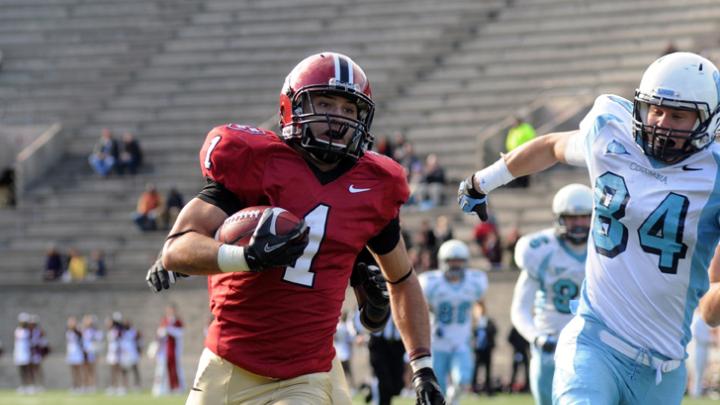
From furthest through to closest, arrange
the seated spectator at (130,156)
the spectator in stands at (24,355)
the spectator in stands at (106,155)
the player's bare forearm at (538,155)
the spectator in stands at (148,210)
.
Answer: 1. the spectator in stands at (106,155)
2. the seated spectator at (130,156)
3. the spectator in stands at (148,210)
4. the spectator in stands at (24,355)
5. the player's bare forearm at (538,155)

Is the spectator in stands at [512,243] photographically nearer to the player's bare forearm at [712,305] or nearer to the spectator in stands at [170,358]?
the spectator in stands at [170,358]

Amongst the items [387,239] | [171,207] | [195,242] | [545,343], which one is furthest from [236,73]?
[195,242]

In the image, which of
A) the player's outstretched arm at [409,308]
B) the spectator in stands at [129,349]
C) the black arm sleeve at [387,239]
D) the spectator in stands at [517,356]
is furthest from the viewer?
the spectator in stands at [129,349]

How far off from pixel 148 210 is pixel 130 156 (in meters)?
2.32

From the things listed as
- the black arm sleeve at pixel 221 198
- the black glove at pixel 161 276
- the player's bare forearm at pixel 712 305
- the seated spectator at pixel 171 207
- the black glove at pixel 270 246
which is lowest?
the seated spectator at pixel 171 207

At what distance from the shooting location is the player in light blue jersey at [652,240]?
5566 millimetres

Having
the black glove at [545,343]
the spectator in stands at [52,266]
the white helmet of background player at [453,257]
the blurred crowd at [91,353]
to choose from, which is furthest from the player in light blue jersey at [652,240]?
the spectator in stands at [52,266]

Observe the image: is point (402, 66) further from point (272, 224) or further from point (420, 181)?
point (272, 224)

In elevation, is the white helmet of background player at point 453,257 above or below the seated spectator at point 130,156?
below

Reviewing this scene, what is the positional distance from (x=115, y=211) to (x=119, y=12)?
24.4 feet

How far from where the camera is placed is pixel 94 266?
24.5 m

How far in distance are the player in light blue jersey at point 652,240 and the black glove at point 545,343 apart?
297 cm

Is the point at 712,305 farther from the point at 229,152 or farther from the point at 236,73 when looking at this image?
the point at 236,73

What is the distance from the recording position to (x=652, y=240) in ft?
18.4
